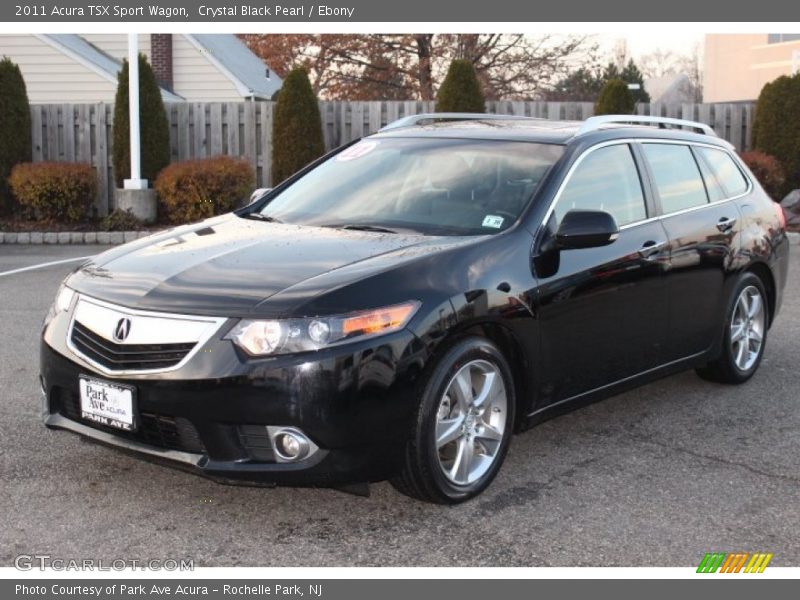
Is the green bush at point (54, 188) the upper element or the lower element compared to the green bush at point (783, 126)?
lower

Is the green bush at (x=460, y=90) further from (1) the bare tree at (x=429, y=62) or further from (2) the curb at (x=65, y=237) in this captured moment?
(1) the bare tree at (x=429, y=62)

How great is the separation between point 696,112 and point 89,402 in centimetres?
1684

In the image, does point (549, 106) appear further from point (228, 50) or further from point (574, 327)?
point (228, 50)

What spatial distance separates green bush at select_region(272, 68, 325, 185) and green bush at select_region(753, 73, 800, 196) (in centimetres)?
771

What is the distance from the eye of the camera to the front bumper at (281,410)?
388 centimetres

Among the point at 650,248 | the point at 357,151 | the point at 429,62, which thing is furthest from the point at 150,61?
the point at 650,248

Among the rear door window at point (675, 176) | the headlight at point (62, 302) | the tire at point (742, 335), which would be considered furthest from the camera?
the tire at point (742, 335)

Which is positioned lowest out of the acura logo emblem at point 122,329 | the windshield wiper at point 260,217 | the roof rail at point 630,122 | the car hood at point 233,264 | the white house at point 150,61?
the acura logo emblem at point 122,329

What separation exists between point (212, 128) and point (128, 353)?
14937 mm

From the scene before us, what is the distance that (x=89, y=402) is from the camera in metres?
4.21

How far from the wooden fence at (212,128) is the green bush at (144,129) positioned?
2.45 feet

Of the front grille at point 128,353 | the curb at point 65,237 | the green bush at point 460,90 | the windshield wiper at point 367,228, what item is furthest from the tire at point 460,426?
the green bush at point 460,90

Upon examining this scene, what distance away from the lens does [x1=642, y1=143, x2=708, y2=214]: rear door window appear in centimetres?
587

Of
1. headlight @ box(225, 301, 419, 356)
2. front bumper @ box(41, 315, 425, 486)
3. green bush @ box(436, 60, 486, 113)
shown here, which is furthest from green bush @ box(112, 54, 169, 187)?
headlight @ box(225, 301, 419, 356)
